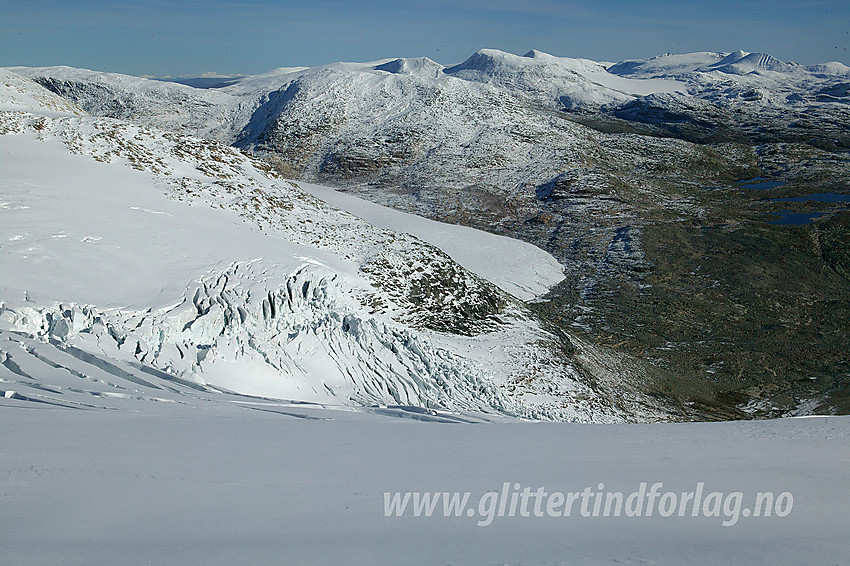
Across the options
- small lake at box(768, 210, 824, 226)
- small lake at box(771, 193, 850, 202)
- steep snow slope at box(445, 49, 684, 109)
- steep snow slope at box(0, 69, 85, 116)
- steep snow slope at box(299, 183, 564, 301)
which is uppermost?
steep snow slope at box(445, 49, 684, 109)

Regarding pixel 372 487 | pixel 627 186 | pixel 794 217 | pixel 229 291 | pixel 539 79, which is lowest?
pixel 372 487

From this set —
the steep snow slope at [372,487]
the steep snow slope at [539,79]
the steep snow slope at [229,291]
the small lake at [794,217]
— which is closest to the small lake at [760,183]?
the small lake at [794,217]

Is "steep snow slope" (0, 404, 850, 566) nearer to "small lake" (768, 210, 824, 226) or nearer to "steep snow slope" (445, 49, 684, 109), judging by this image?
"small lake" (768, 210, 824, 226)

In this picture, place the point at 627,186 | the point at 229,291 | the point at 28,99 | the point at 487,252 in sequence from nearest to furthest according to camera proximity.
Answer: the point at 229,291 → the point at 28,99 → the point at 487,252 → the point at 627,186

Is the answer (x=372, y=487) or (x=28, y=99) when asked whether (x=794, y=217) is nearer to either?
(x=372, y=487)

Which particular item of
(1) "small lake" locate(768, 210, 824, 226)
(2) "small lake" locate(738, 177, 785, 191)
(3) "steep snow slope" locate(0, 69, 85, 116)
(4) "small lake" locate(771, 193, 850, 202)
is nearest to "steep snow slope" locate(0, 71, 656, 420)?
(3) "steep snow slope" locate(0, 69, 85, 116)

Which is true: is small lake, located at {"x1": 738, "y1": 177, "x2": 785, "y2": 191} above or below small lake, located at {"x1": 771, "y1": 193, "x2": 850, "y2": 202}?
above

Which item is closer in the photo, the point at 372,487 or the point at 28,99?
the point at 372,487

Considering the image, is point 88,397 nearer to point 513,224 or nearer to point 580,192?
point 513,224

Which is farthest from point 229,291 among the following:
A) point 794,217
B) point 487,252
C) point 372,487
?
point 794,217
